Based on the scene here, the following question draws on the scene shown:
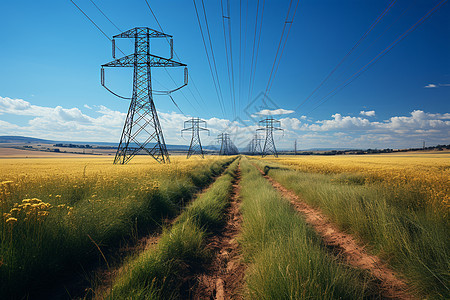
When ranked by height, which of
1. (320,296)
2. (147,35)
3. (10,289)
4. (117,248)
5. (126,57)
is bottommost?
(117,248)

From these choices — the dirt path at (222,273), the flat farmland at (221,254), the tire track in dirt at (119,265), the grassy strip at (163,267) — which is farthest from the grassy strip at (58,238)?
the dirt path at (222,273)

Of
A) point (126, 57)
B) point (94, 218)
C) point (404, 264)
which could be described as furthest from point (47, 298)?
point (126, 57)

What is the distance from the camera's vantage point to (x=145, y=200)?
21.2 ft

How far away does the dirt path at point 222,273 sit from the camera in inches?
116

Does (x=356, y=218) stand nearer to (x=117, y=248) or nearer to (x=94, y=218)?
(x=117, y=248)

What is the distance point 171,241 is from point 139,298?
1467mm

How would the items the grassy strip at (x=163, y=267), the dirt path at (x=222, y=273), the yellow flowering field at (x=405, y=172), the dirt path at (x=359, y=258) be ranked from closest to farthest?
1. the grassy strip at (x=163, y=267)
2. the dirt path at (x=359, y=258)
3. the dirt path at (x=222, y=273)
4. the yellow flowering field at (x=405, y=172)

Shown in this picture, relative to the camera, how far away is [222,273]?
3.51 metres

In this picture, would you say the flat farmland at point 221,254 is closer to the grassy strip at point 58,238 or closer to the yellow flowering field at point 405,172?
the grassy strip at point 58,238

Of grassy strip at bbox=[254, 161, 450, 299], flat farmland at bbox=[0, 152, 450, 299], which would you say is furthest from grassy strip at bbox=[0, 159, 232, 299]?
grassy strip at bbox=[254, 161, 450, 299]

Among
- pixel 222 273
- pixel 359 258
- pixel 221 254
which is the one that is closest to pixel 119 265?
pixel 222 273

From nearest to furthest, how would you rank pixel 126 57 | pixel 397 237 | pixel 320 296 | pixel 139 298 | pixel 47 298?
1. pixel 320 296
2. pixel 139 298
3. pixel 47 298
4. pixel 397 237
5. pixel 126 57

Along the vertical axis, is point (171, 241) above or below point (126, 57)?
below

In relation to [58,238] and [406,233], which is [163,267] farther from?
[406,233]
